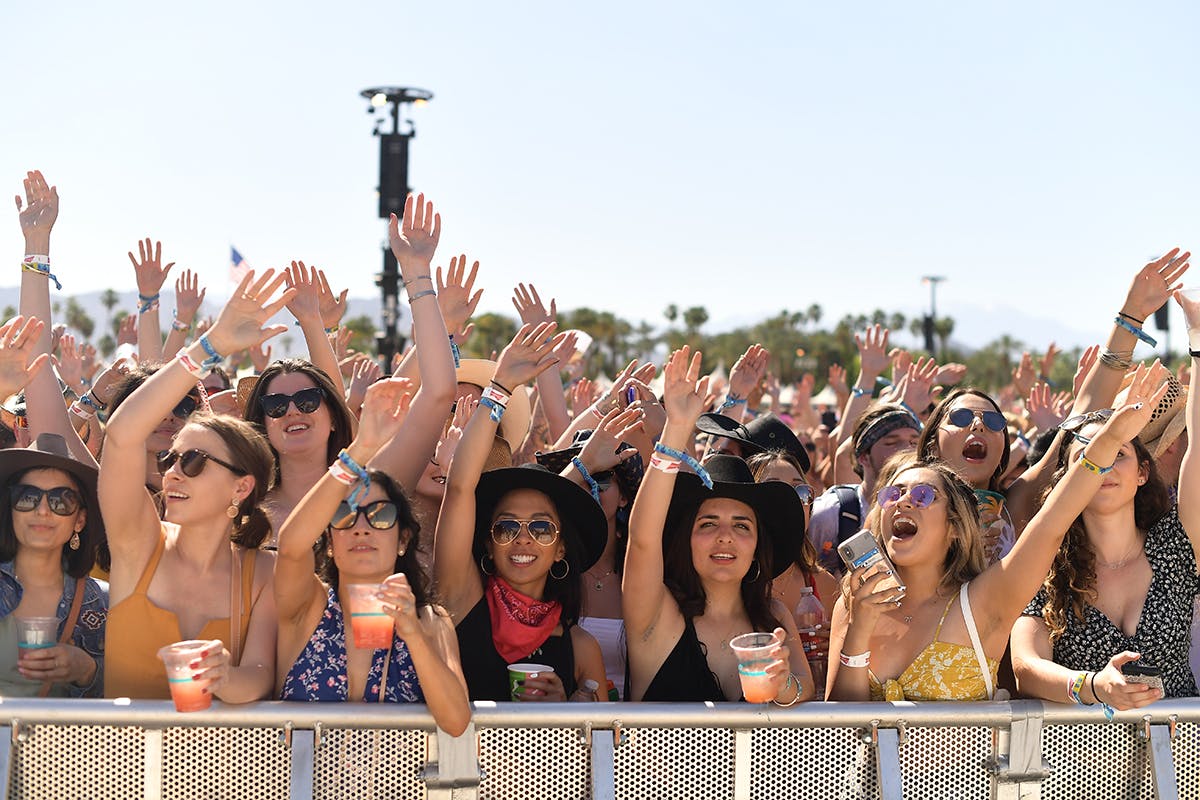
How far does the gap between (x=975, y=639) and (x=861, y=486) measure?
6.75ft

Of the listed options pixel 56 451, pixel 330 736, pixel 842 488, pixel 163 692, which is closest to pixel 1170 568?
pixel 842 488

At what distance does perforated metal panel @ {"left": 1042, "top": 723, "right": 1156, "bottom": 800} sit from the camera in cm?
316

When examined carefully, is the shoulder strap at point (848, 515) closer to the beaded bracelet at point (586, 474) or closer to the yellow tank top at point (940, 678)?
the beaded bracelet at point (586, 474)

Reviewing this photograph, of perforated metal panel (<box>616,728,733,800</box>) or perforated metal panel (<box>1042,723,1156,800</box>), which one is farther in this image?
perforated metal panel (<box>1042,723,1156,800</box>)

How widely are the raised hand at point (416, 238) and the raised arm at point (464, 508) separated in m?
0.71

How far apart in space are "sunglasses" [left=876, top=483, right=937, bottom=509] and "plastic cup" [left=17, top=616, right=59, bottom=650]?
2533mm

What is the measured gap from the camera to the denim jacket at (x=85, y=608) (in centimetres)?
373

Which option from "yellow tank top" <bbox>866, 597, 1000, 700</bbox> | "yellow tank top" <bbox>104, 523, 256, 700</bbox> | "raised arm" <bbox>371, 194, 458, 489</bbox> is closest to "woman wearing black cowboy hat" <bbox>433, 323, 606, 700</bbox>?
"raised arm" <bbox>371, 194, 458, 489</bbox>

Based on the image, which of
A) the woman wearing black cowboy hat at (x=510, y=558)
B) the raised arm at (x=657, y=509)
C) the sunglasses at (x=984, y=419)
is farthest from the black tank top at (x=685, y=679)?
the sunglasses at (x=984, y=419)

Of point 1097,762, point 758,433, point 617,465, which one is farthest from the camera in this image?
point 758,433

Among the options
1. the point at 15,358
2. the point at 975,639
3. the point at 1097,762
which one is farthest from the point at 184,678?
the point at 1097,762

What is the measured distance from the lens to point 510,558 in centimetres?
389

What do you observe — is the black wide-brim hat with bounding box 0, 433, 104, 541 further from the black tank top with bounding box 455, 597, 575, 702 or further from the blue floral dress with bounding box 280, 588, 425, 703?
the black tank top with bounding box 455, 597, 575, 702

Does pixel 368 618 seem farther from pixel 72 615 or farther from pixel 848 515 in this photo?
pixel 848 515
